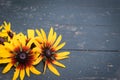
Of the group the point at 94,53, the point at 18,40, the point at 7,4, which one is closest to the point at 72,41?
the point at 94,53

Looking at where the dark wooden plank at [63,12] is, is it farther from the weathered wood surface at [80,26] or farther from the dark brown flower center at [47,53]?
the dark brown flower center at [47,53]

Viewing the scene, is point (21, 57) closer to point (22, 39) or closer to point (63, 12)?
point (22, 39)

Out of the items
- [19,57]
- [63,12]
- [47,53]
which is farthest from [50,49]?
[63,12]

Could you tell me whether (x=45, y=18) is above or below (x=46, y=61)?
above

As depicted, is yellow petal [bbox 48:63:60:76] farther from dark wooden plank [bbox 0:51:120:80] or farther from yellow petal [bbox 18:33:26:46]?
yellow petal [bbox 18:33:26:46]

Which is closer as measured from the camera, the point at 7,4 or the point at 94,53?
the point at 94,53

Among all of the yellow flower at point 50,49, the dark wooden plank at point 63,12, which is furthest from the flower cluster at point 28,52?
the dark wooden plank at point 63,12

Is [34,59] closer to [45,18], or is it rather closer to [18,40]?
[18,40]
